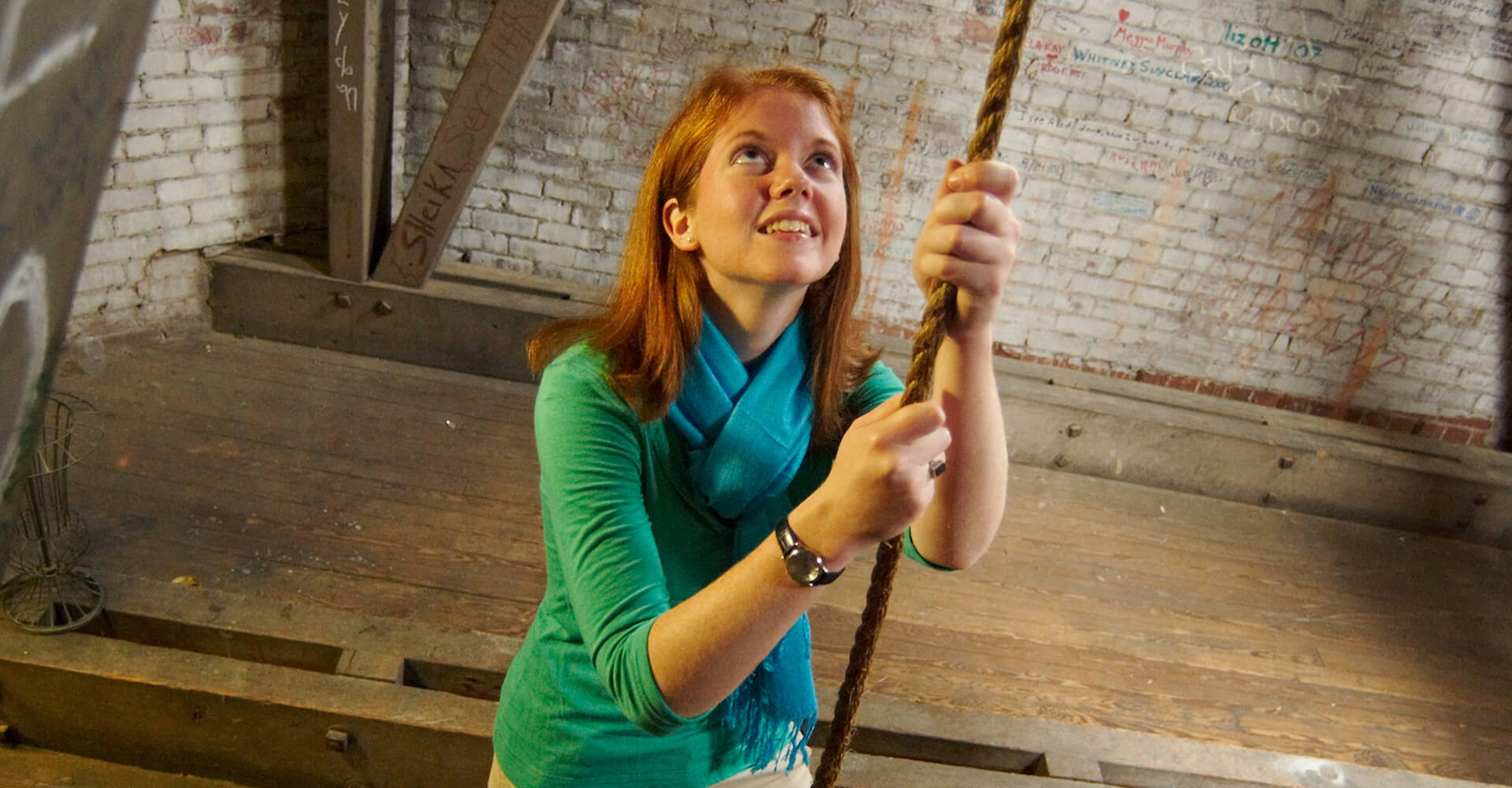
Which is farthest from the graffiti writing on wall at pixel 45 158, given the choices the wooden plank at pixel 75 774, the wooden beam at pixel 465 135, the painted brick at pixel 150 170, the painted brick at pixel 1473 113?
the painted brick at pixel 1473 113

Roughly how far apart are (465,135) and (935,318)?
3404 millimetres

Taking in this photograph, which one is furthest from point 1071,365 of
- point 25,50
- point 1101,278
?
point 25,50

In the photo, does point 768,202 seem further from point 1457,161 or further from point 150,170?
point 1457,161

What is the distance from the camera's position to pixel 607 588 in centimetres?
111

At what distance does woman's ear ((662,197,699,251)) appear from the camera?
4.34ft

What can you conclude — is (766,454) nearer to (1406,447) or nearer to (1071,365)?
(1071,365)

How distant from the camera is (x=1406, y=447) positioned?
184 inches

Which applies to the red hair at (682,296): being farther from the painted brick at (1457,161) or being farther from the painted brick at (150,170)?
the painted brick at (1457,161)

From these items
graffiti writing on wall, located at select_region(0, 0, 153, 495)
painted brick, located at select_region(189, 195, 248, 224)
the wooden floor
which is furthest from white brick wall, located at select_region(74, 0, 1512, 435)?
graffiti writing on wall, located at select_region(0, 0, 153, 495)

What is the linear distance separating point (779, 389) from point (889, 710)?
5.19 ft

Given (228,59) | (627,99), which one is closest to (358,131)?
(228,59)

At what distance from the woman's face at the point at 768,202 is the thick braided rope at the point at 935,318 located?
26cm

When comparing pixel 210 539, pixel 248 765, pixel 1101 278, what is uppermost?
pixel 1101 278

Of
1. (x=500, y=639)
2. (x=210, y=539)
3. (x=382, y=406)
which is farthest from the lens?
(x=382, y=406)
